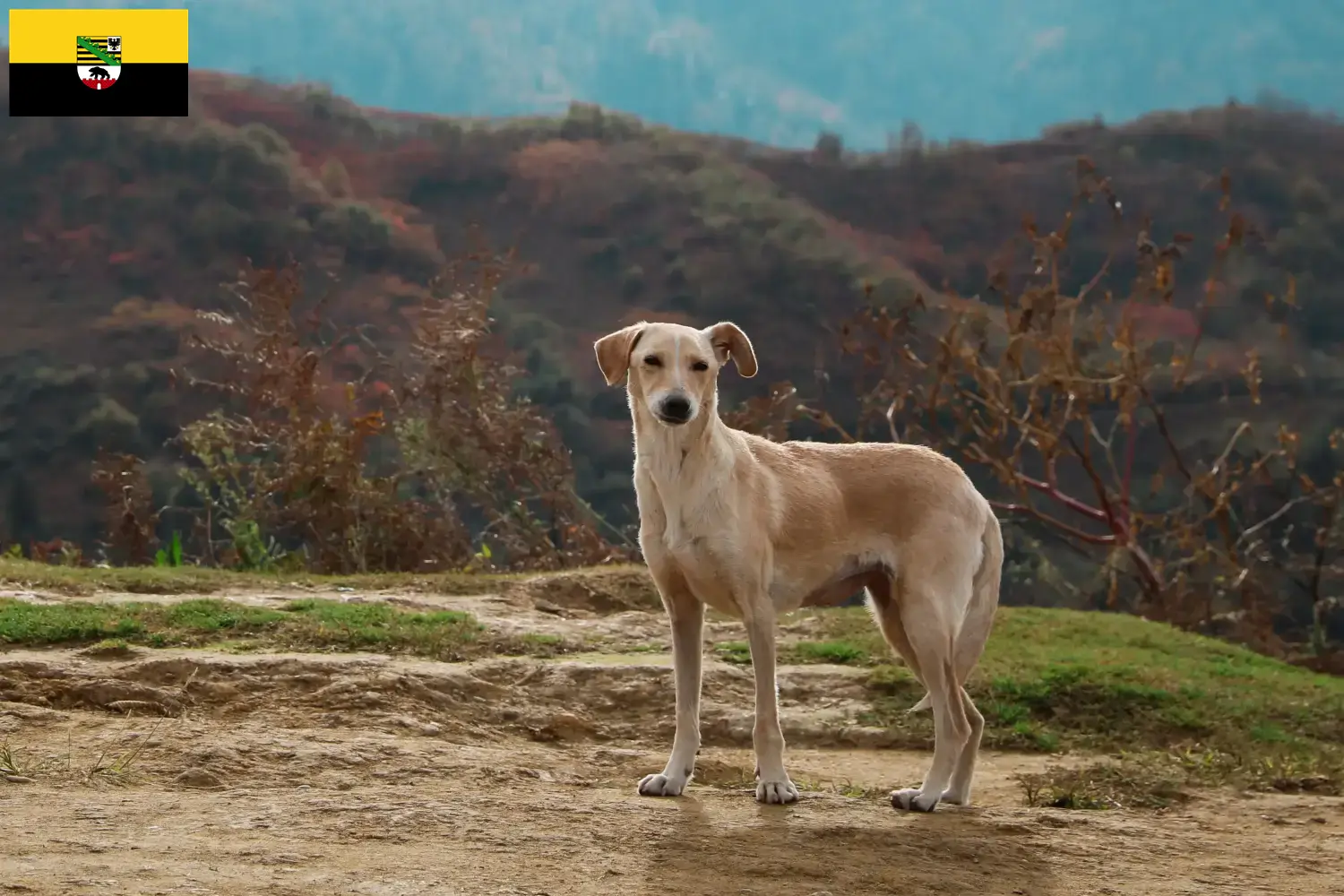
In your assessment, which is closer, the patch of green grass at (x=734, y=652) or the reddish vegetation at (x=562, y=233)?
A: the patch of green grass at (x=734, y=652)

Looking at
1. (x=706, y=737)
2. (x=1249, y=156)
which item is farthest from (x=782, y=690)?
(x=1249, y=156)

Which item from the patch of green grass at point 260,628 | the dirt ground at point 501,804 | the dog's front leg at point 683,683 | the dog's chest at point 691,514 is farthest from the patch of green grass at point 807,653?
the dog's chest at point 691,514

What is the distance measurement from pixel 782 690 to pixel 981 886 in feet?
11.0

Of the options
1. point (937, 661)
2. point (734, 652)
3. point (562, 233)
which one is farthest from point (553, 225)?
point (937, 661)

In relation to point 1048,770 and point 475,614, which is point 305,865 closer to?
point 1048,770

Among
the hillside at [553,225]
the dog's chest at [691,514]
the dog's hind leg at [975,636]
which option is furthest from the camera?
the hillside at [553,225]

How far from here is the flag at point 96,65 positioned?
54.4 ft

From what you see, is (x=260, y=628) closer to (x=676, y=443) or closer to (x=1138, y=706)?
(x=676, y=443)

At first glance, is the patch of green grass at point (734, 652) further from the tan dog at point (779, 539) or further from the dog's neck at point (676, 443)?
Result: the dog's neck at point (676, 443)

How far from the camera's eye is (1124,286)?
22719mm

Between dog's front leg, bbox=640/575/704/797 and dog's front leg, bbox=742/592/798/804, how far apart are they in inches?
10.1

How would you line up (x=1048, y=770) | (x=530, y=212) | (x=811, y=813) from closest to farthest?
(x=811, y=813) → (x=1048, y=770) → (x=530, y=212)

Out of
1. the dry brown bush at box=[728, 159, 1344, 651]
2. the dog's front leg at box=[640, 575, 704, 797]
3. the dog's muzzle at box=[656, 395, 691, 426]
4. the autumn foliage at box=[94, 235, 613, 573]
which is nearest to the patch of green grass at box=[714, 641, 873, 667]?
the dog's front leg at box=[640, 575, 704, 797]

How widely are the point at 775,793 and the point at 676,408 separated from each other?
4.90ft
